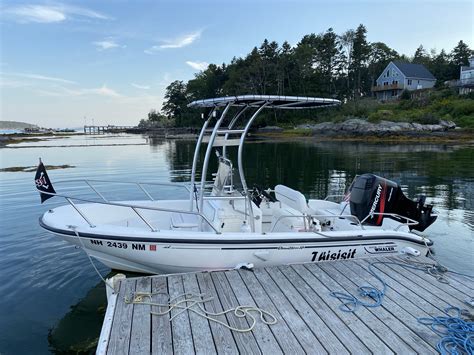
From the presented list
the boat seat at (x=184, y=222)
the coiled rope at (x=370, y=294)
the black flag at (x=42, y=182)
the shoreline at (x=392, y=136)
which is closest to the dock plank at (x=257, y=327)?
the coiled rope at (x=370, y=294)

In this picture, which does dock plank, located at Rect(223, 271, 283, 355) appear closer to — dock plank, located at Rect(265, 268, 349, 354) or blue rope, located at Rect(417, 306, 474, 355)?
dock plank, located at Rect(265, 268, 349, 354)

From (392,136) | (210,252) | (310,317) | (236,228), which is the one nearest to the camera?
(310,317)

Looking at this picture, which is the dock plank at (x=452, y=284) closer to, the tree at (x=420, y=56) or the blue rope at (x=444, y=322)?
the blue rope at (x=444, y=322)

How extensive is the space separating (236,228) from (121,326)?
2.57 m

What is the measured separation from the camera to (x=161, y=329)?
3.65 m

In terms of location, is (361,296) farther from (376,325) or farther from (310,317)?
(310,317)

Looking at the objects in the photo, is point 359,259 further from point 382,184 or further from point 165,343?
point 165,343

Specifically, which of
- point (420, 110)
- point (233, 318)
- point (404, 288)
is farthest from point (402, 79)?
point (233, 318)

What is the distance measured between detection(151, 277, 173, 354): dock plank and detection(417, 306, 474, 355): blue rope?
8.59ft

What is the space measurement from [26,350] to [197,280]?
7.84 ft

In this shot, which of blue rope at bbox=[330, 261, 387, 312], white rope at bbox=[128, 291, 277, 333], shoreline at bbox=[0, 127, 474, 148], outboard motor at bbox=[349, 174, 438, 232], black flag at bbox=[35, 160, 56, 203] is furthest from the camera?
shoreline at bbox=[0, 127, 474, 148]

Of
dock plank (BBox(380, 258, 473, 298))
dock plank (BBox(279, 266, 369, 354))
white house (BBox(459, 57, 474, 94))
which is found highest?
A: white house (BBox(459, 57, 474, 94))

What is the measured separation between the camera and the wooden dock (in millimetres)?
3408

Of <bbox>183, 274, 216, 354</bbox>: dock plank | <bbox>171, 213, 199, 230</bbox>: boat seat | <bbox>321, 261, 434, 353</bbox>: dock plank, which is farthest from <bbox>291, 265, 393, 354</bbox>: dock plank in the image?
<bbox>171, 213, 199, 230</bbox>: boat seat
